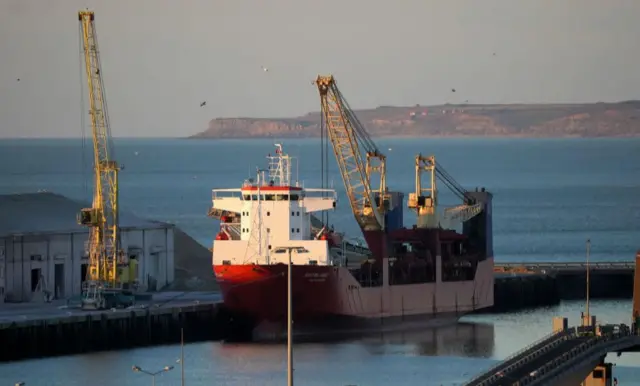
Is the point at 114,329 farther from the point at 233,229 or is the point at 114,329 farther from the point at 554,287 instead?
the point at 554,287

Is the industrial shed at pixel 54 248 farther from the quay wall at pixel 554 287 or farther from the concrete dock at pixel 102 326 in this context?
the quay wall at pixel 554 287

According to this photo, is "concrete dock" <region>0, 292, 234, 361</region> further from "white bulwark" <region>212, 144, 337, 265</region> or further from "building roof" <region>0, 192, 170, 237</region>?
"building roof" <region>0, 192, 170, 237</region>

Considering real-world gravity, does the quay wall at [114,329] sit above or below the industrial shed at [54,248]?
below

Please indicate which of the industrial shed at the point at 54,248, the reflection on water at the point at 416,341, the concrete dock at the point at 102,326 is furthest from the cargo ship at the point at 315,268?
the industrial shed at the point at 54,248

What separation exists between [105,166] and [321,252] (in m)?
10.3

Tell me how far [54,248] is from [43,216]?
570 cm

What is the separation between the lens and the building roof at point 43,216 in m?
86.2

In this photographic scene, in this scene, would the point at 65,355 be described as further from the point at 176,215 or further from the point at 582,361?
the point at 176,215

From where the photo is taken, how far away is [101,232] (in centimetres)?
8594

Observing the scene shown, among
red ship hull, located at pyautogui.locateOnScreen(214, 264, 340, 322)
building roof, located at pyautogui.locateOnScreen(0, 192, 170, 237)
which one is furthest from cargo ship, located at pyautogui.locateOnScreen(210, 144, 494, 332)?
building roof, located at pyautogui.locateOnScreen(0, 192, 170, 237)

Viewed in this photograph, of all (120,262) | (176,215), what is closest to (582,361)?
(120,262)

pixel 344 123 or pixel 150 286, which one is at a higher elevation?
pixel 344 123

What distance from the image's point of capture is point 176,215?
170125mm

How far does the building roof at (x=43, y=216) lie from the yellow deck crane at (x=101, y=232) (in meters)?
1.13
